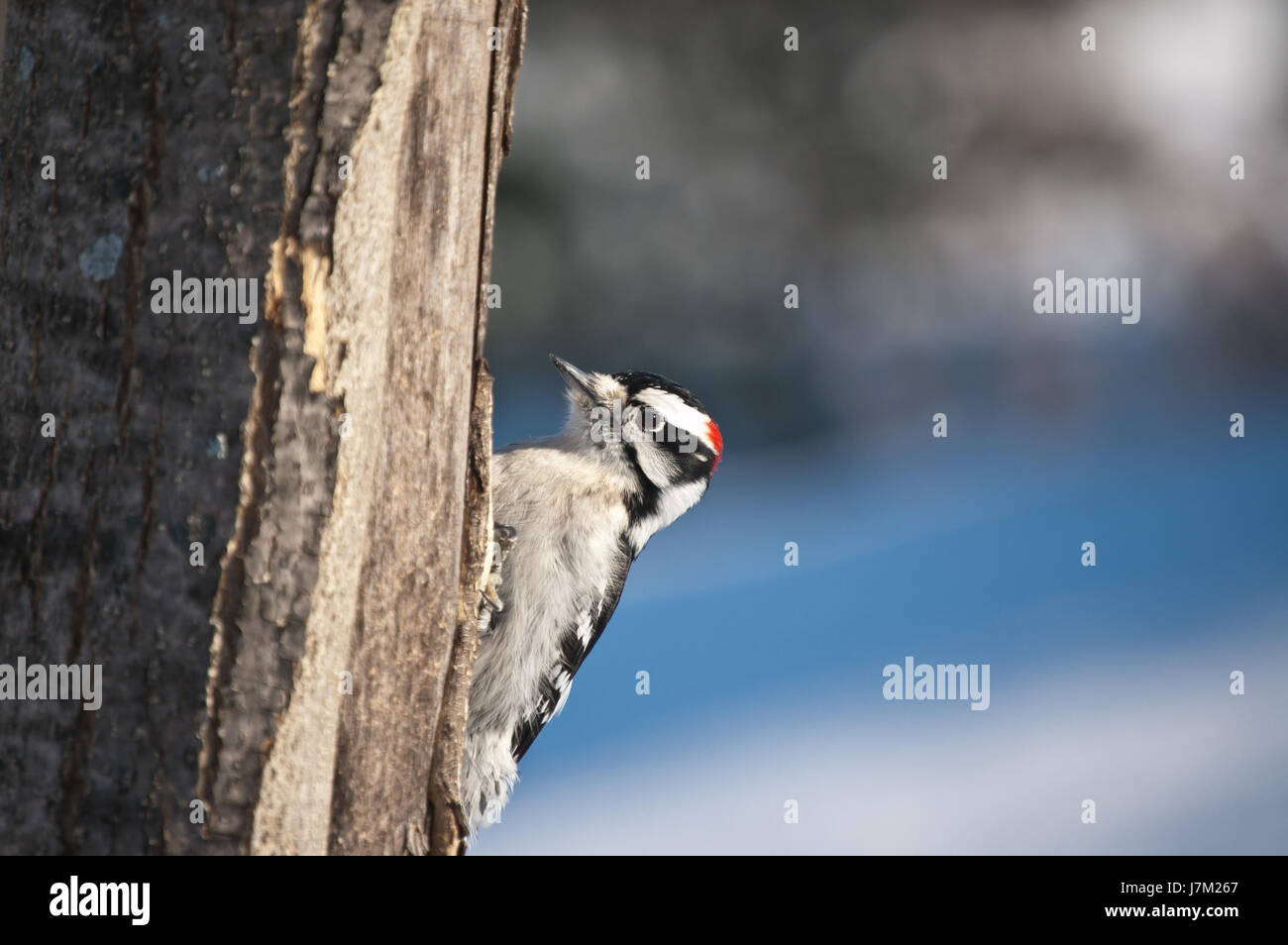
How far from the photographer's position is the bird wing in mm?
2199

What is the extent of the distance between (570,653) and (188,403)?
1.48 m

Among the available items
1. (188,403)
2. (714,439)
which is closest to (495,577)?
(714,439)

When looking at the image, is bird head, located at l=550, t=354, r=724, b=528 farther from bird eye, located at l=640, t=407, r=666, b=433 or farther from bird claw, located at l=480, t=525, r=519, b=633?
bird claw, located at l=480, t=525, r=519, b=633

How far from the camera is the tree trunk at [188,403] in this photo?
84 centimetres

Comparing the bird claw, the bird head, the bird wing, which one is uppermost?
the bird head

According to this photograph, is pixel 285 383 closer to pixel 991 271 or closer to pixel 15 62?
pixel 15 62

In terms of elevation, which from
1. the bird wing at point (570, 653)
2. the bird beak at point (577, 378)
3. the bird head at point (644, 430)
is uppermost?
the bird beak at point (577, 378)

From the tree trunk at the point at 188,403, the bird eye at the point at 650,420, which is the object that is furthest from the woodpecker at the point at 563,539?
the tree trunk at the point at 188,403

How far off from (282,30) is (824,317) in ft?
8.39

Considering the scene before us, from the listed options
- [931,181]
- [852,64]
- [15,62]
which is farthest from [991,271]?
[15,62]

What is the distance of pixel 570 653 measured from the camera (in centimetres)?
222

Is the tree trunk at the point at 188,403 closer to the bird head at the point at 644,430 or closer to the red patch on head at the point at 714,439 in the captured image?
the bird head at the point at 644,430

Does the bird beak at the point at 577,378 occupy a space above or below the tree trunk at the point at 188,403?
above

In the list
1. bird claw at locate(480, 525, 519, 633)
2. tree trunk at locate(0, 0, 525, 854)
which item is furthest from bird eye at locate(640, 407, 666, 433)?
tree trunk at locate(0, 0, 525, 854)
